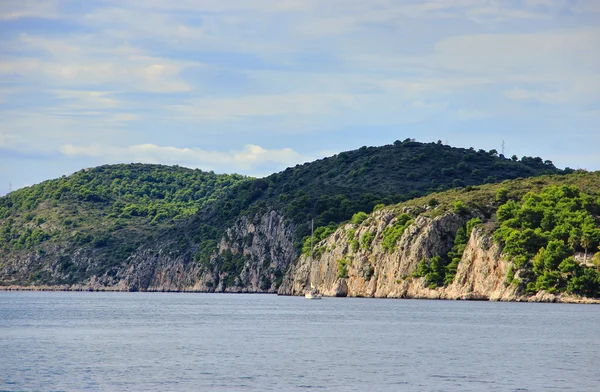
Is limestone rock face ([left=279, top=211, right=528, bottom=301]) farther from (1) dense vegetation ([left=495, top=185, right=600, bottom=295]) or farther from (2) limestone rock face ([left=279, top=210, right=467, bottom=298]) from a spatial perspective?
(1) dense vegetation ([left=495, top=185, right=600, bottom=295])

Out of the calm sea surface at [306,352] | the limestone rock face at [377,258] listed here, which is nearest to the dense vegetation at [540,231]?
the limestone rock face at [377,258]

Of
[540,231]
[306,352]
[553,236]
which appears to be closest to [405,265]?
[540,231]

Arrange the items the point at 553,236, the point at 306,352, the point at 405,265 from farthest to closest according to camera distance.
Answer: the point at 405,265, the point at 553,236, the point at 306,352

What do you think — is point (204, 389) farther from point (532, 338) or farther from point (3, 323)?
point (3, 323)

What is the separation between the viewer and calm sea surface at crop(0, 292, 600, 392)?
53.8 m

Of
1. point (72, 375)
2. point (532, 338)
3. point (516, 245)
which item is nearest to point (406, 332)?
point (532, 338)

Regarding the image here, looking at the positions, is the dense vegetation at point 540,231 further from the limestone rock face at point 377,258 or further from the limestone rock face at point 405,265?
the limestone rock face at point 377,258

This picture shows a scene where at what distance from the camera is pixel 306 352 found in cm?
7081

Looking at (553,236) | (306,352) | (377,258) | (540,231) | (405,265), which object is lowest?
(306,352)

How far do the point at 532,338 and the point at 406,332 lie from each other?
12955 mm

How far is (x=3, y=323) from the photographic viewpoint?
104 m

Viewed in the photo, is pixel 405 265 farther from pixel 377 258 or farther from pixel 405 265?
pixel 377 258

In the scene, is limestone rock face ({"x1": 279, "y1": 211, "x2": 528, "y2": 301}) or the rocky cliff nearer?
the rocky cliff

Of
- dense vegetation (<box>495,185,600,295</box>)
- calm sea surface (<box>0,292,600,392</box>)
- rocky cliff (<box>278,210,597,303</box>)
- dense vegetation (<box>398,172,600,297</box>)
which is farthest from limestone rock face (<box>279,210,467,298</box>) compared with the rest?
calm sea surface (<box>0,292,600,392</box>)
